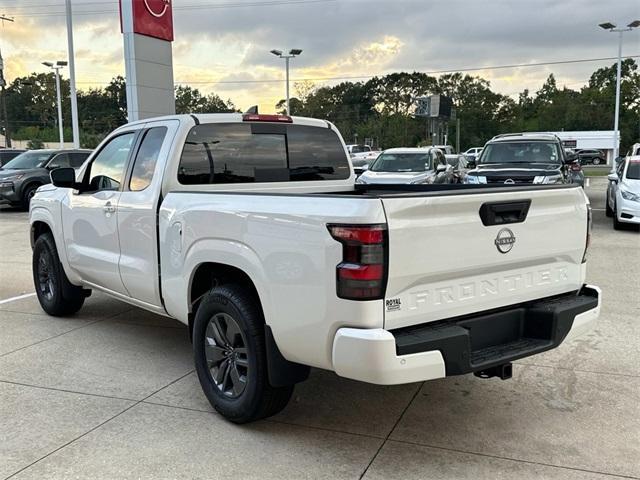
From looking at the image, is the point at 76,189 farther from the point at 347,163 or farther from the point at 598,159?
the point at 598,159

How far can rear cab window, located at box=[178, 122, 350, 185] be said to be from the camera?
4609 millimetres

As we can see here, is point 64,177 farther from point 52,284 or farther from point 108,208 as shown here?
point 52,284

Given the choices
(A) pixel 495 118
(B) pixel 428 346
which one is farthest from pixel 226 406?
(A) pixel 495 118

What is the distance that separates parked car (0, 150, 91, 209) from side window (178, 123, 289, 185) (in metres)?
13.9

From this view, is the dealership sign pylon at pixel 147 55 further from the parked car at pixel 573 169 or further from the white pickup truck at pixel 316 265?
the white pickup truck at pixel 316 265

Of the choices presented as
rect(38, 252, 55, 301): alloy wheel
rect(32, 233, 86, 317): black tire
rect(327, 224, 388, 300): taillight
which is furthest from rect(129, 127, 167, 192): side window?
rect(327, 224, 388, 300): taillight

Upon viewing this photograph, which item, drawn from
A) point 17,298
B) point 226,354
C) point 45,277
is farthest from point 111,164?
point 17,298

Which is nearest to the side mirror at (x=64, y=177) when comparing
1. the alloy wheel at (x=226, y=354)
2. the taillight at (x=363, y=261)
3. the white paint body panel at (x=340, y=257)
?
the white paint body panel at (x=340, y=257)

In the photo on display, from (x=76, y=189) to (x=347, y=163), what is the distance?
7.98 ft

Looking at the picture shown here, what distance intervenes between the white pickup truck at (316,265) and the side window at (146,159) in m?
0.02

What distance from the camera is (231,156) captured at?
480 cm

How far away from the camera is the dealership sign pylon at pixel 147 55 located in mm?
18328

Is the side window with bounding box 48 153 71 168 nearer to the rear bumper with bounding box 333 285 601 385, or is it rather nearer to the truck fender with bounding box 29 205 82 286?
the truck fender with bounding box 29 205 82 286

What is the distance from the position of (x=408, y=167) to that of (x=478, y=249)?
46.9 ft
